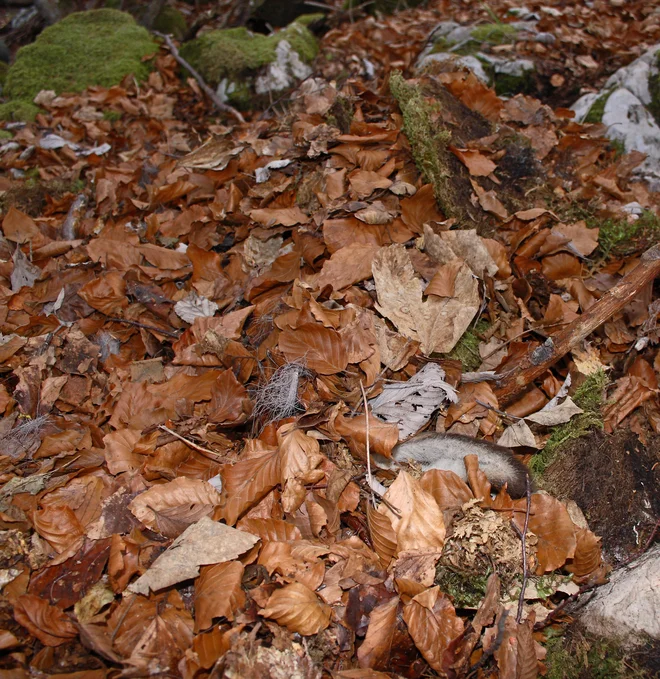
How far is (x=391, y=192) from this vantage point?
10.2 feet

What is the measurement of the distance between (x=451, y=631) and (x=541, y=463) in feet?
2.79

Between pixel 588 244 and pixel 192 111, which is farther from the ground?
pixel 192 111

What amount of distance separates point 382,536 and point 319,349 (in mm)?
865

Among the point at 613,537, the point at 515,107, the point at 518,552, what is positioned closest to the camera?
the point at 518,552

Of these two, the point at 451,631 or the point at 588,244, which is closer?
the point at 451,631

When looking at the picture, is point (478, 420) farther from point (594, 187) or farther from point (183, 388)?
point (594, 187)

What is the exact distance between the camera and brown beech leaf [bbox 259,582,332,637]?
1768 millimetres

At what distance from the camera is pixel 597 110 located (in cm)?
443

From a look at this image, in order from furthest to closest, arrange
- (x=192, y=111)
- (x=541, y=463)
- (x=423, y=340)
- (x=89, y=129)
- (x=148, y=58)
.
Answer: (x=148, y=58)
(x=192, y=111)
(x=89, y=129)
(x=423, y=340)
(x=541, y=463)

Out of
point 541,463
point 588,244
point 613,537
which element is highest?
point 588,244

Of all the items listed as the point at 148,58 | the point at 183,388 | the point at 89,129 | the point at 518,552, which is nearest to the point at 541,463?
the point at 518,552

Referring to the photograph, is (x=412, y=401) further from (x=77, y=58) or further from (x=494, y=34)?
(x=77, y=58)

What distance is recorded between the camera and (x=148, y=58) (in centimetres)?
619

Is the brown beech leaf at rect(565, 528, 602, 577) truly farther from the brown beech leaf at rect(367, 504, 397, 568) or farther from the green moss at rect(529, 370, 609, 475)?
the brown beech leaf at rect(367, 504, 397, 568)
